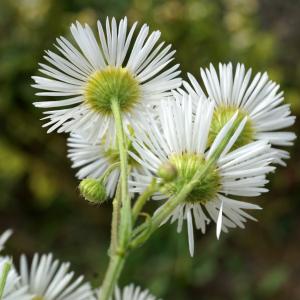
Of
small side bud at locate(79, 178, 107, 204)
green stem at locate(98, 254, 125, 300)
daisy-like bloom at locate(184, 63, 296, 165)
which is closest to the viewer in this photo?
green stem at locate(98, 254, 125, 300)

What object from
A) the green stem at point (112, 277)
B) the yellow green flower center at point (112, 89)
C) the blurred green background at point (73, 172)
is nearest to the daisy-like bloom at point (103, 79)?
the yellow green flower center at point (112, 89)

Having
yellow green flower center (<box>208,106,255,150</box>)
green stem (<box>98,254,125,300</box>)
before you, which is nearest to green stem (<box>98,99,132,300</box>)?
green stem (<box>98,254,125,300</box>)

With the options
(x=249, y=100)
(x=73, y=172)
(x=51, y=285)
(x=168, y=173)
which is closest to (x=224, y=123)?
(x=249, y=100)

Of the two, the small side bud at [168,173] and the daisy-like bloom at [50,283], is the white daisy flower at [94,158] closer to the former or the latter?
the daisy-like bloom at [50,283]

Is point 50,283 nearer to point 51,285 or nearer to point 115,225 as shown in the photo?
point 51,285

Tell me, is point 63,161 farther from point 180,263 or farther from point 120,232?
point 120,232

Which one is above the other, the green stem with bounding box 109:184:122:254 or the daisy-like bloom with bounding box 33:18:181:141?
the daisy-like bloom with bounding box 33:18:181:141

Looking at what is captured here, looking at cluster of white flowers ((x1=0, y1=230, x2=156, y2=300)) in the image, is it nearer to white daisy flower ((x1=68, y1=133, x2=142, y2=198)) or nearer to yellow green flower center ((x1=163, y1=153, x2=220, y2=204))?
white daisy flower ((x1=68, y1=133, x2=142, y2=198))
